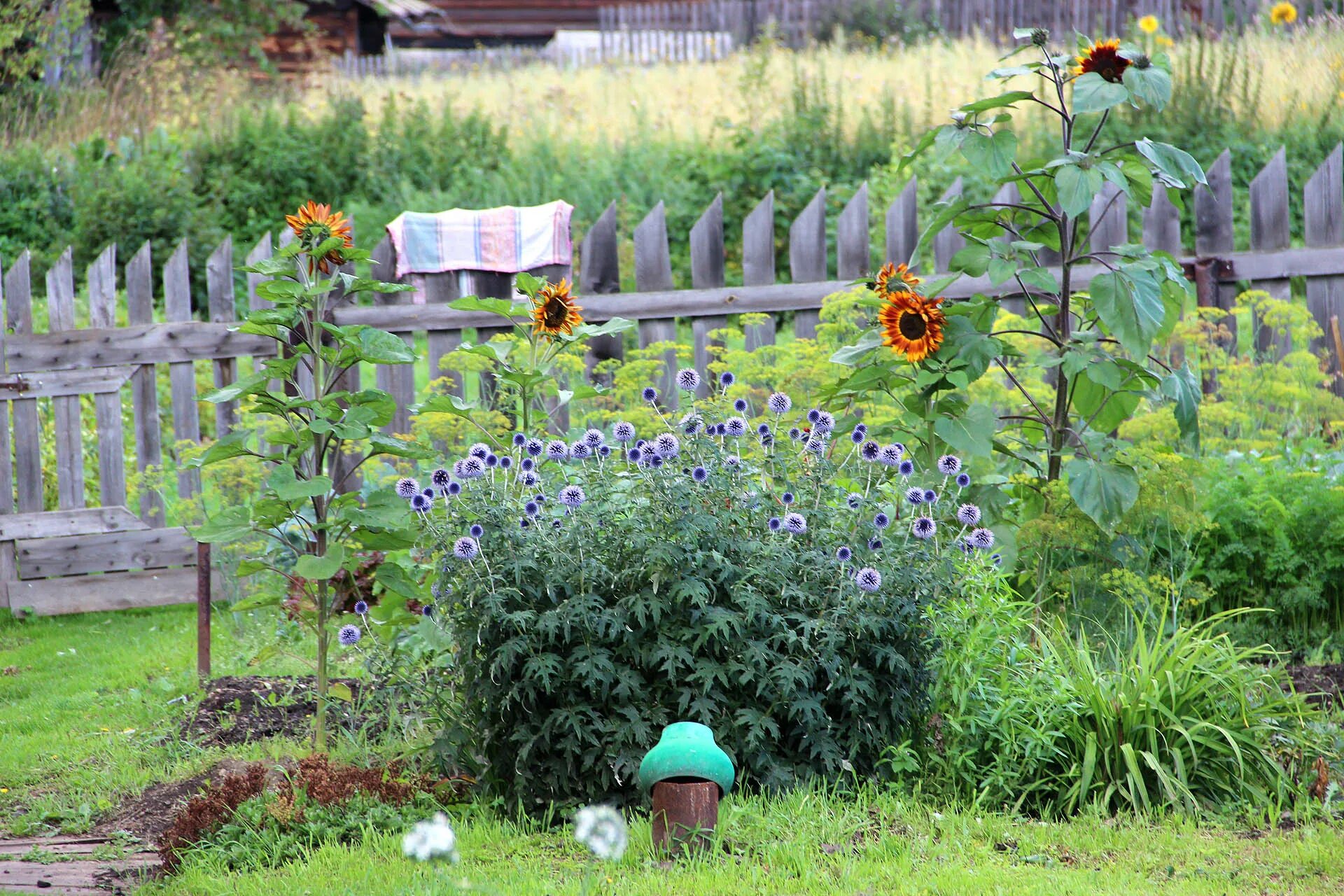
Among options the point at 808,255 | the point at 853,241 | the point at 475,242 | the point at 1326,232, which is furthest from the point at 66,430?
the point at 1326,232

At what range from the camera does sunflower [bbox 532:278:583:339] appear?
13.3ft

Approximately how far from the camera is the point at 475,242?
6.66m

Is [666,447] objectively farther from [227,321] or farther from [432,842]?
[227,321]

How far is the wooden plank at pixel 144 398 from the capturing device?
6.40 metres

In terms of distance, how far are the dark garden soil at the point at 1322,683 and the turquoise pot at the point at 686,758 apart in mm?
1998

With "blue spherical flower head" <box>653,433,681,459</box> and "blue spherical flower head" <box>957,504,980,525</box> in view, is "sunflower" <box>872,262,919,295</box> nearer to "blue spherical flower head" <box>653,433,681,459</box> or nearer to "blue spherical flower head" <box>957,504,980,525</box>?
"blue spherical flower head" <box>957,504,980,525</box>

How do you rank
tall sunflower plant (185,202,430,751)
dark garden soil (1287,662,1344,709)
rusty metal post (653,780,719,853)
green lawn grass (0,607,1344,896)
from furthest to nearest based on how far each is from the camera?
dark garden soil (1287,662,1344,709)
tall sunflower plant (185,202,430,751)
rusty metal post (653,780,719,853)
green lawn grass (0,607,1344,896)

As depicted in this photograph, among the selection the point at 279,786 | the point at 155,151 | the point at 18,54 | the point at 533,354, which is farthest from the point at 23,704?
the point at 18,54

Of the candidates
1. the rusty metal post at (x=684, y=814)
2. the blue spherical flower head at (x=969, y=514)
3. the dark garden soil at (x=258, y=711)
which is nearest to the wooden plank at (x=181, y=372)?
the dark garden soil at (x=258, y=711)

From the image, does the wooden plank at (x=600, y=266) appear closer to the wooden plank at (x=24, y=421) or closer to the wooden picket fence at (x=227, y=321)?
the wooden picket fence at (x=227, y=321)

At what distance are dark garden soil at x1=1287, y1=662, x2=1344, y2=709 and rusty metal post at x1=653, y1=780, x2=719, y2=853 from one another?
200 cm

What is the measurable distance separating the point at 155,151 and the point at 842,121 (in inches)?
260

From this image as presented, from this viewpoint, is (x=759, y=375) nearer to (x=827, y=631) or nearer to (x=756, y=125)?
(x=827, y=631)

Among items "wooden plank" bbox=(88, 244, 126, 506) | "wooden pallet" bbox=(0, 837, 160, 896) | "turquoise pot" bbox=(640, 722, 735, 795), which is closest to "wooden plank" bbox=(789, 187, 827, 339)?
"wooden plank" bbox=(88, 244, 126, 506)
